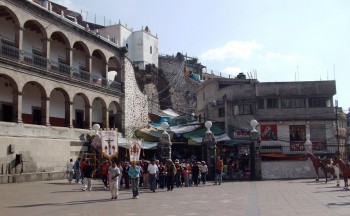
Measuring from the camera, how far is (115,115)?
38156 mm

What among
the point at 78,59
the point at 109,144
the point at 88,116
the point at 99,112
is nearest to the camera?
the point at 109,144

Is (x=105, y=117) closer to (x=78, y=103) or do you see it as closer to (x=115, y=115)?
(x=115, y=115)

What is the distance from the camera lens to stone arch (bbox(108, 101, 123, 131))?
1479 inches

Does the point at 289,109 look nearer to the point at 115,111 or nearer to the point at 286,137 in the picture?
the point at 286,137

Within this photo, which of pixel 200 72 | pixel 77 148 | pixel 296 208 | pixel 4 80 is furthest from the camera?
pixel 200 72

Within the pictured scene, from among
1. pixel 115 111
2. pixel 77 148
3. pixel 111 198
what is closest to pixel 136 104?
pixel 115 111

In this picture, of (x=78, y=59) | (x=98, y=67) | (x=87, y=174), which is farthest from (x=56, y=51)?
(x=87, y=174)

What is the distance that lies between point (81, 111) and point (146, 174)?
45.4 ft

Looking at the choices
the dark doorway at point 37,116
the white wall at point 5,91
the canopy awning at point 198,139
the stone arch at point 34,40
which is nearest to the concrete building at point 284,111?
the canopy awning at point 198,139

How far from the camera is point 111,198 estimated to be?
659 inches

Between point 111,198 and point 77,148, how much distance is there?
14445 millimetres

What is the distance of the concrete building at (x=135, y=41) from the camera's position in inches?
2494

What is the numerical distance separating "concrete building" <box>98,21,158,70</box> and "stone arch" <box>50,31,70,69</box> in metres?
30.6

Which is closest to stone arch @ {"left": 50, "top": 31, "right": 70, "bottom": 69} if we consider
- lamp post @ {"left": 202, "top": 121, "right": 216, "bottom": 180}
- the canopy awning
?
the canopy awning
